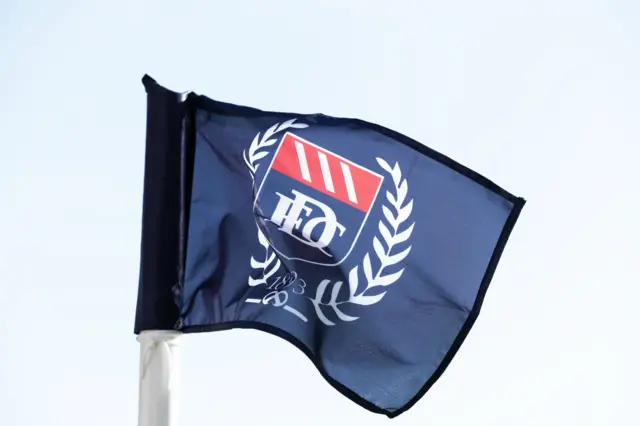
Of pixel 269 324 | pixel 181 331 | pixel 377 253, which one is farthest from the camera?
→ pixel 377 253

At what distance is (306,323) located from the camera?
7.66 metres

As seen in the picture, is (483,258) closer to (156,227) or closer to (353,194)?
(353,194)

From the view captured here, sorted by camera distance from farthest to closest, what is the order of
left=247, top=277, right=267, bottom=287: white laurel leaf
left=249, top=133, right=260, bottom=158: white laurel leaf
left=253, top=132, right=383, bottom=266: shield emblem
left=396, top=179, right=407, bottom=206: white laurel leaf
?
left=396, top=179, right=407, bottom=206: white laurel leaf
left=249, top=133, right=260, bottom=158: white laurel leaf
left=253, top=132, right=383, bottom=266: shield emblem
left=247, top=277, right=267, bottom=287: white laurel leaf

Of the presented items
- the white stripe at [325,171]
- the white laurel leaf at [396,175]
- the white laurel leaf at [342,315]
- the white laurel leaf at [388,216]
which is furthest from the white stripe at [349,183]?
the white laurel leaf at [342,315]

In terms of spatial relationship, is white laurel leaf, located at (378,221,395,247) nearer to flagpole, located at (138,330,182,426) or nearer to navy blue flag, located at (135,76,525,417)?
navy blue flag, located at (135,76,525,417)

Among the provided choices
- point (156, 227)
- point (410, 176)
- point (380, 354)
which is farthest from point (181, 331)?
point (410, 176)

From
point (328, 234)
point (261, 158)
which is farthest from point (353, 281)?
point (261, 158)

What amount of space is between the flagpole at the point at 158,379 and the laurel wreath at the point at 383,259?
53.2 inches

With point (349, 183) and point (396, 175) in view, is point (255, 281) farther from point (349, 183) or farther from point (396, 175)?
point (396, 175)

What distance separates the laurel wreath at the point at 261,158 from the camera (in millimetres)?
7695

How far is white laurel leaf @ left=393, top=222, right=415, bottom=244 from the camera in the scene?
26.6 feet

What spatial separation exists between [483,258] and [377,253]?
0.90 m

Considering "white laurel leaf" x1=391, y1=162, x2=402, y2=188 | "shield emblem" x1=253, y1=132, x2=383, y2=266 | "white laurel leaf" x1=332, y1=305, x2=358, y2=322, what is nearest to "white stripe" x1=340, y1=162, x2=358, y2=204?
"shield emblem" x1=253, y1=132, x2=383, y2=266

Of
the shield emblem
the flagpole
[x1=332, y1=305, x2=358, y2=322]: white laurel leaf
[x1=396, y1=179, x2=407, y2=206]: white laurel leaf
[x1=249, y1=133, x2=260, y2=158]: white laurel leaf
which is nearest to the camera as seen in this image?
the flagpole
